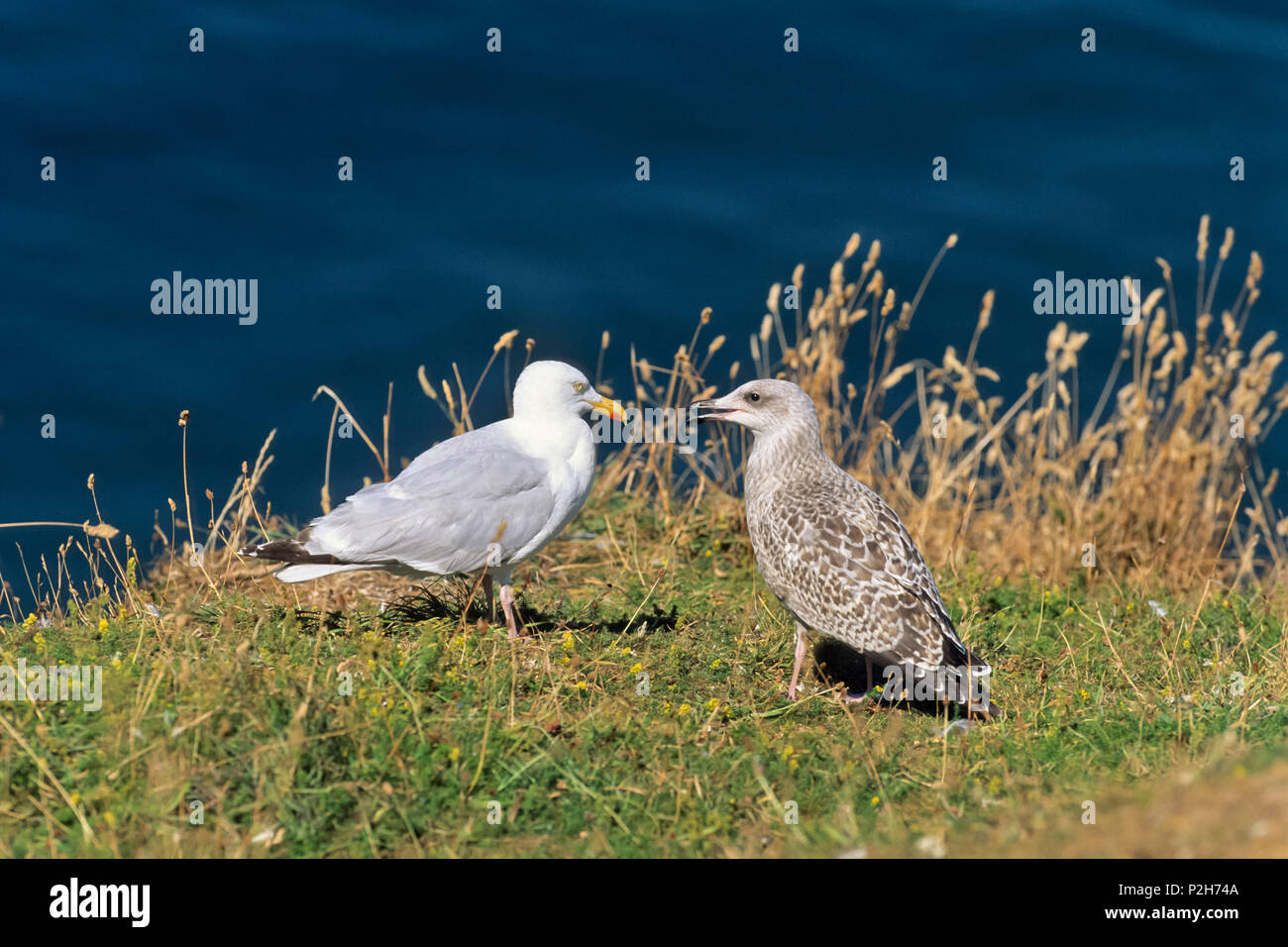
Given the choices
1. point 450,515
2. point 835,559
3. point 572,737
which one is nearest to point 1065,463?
point 835,559

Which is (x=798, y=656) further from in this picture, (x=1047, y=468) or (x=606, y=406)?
(x=1047, y=468)

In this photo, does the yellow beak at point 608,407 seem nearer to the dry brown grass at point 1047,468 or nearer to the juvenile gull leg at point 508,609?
the juvenile gull leg at point 508,609

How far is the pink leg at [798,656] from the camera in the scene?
6816 mm

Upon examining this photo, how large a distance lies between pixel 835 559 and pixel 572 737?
5.62 feet

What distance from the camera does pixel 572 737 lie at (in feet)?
19.3

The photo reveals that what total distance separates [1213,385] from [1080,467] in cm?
107

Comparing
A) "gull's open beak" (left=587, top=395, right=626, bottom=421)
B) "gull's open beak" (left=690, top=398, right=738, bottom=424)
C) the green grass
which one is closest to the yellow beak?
"gull's open beak" (left=587, top=395, right=626, bottom=421)

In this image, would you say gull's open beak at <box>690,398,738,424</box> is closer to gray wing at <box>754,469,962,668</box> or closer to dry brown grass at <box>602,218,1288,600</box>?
gray wing at <box>754,469,962,668</box>

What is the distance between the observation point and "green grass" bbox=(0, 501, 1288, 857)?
5039 mm

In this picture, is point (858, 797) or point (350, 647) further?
point (350, 647)

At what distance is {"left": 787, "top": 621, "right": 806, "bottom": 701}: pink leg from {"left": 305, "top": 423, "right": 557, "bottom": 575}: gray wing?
4.68 ft
